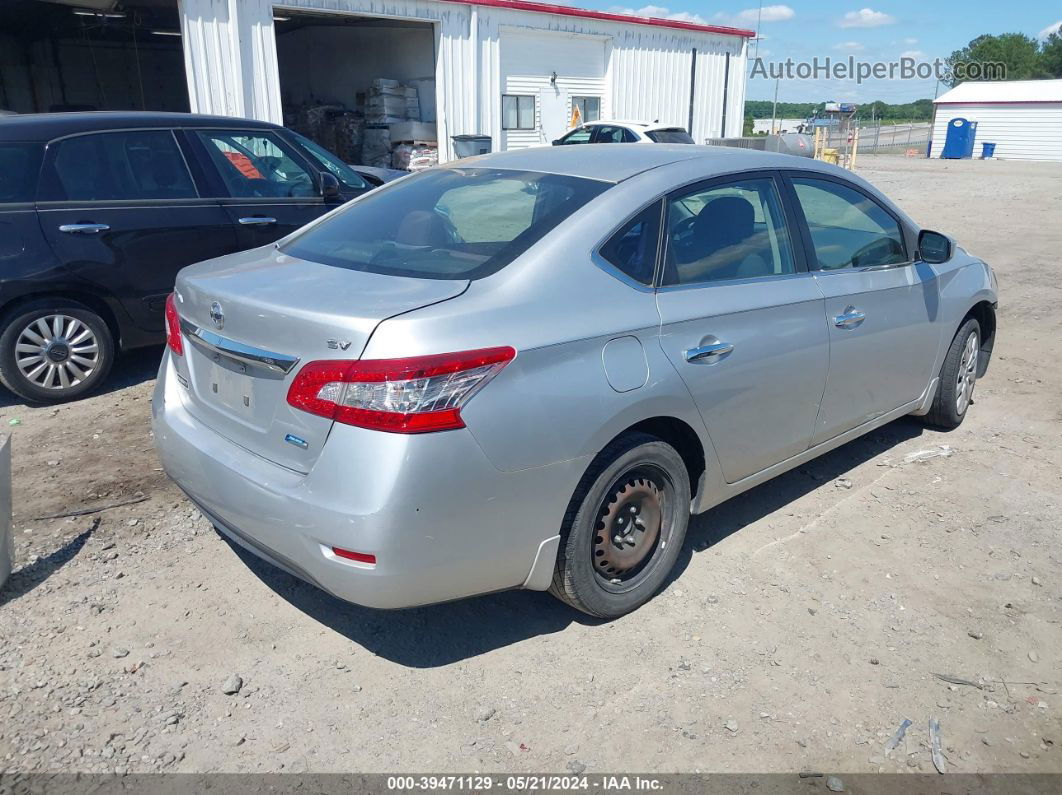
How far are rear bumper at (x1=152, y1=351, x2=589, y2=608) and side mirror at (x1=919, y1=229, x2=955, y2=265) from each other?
283 centimetres

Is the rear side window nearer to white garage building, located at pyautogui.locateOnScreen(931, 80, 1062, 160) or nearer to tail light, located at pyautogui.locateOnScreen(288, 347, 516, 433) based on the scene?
tail light, located at pyautogui.locateOnScreen(288, 347, 516, 433)

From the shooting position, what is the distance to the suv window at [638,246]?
3.19 meters

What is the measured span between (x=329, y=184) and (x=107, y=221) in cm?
155

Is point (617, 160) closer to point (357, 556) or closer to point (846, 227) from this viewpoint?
point (846, 227)

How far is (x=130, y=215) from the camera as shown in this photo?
571 centimetres

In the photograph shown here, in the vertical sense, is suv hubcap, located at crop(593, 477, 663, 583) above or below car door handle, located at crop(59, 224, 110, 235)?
below

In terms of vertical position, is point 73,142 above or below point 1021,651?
above

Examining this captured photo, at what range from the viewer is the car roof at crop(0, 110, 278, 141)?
538cm

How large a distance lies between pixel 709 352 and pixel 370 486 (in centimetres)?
148

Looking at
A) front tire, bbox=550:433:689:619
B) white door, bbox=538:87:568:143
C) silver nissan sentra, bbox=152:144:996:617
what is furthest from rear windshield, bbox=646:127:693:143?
front tire, bbox=550:433:689:619

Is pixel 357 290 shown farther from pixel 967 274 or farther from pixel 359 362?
pixel 967 274

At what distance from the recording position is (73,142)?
556 centimetres

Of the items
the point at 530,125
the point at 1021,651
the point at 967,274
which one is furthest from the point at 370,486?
the point at 530,125

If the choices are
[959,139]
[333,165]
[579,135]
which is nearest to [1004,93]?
[959,139]
